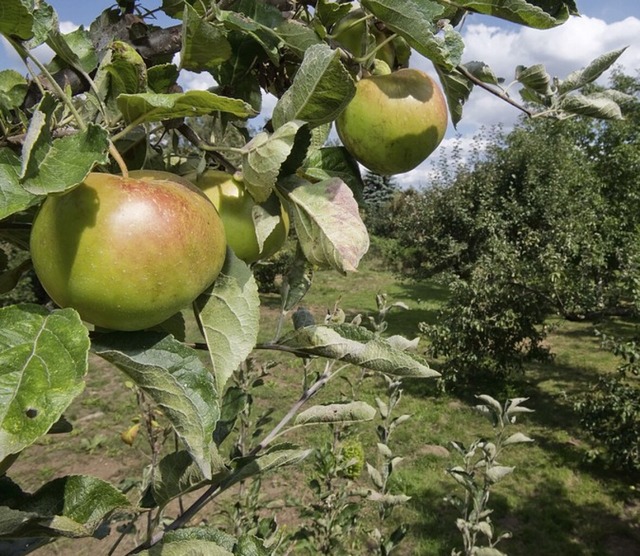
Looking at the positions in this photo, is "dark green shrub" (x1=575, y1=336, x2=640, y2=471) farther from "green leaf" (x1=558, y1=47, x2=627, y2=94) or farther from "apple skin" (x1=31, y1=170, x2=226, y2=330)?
"apple skin" (x1=31, y1=170, x2=226, y2=330)

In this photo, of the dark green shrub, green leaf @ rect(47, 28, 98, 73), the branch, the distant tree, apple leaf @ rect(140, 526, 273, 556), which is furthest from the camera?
the distant tree

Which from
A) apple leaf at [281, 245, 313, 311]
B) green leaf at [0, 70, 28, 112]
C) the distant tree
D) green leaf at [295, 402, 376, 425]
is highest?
green leaf at [0, 70, 28, 112]

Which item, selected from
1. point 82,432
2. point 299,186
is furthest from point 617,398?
point 299,186

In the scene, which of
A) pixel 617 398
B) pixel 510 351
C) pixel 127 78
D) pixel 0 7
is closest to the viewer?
pixel 0 7

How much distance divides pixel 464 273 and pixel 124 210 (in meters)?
9.27

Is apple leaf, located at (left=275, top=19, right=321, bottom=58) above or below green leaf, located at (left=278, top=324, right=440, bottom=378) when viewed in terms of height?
above

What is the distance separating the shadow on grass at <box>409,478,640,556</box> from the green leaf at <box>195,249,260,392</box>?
385 cm

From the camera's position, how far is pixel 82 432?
5531mm

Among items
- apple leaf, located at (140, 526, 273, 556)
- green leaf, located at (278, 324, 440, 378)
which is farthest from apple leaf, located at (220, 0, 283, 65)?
apple leaf, located at (140, 526, 273, 556)

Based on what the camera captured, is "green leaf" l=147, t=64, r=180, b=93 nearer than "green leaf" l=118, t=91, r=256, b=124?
No

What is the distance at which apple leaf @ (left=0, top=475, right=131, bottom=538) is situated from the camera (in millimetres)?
554

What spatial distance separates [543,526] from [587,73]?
14.2ft

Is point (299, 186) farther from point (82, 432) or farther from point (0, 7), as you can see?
point (82, 432)

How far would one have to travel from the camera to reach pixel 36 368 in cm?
38
